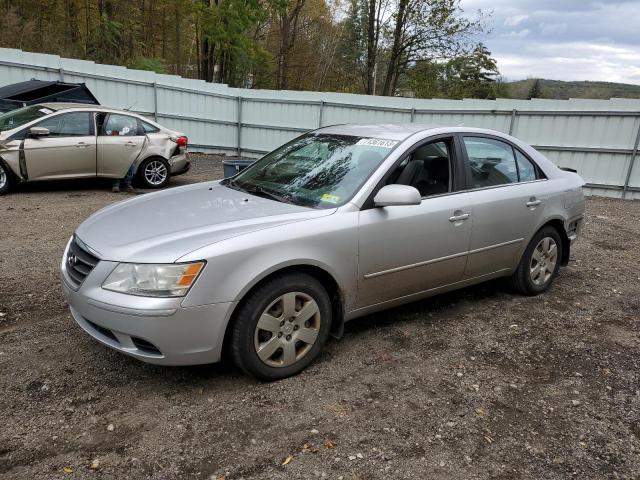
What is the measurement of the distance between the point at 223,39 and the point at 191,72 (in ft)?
40.1

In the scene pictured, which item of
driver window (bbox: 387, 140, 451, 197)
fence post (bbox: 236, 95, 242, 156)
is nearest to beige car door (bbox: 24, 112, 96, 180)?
driver window (bbox: 387, 140, 451, 197)

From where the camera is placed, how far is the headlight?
2764 mm

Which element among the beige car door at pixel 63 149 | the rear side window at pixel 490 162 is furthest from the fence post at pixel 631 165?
the beige car door at pixel 63 149

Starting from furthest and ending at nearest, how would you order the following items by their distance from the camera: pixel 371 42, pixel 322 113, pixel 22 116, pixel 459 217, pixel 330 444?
1. pixel 371 42
2. pixel 322 113
3. pixel 22 116
4. pixel 459 217
5. pixel 330 444

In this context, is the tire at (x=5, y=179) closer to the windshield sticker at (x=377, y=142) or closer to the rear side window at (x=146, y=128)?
the rear side window at (x=146, y=128)

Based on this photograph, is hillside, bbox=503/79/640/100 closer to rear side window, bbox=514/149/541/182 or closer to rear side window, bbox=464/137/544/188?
rear side window, bbox=514/149/541/182

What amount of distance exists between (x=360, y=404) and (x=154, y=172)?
798 centimetres

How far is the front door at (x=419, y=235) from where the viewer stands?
3490 millimetres

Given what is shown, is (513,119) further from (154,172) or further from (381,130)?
(381,130)

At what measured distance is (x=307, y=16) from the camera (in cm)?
4044

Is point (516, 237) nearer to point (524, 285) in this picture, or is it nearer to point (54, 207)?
point (524, 285)

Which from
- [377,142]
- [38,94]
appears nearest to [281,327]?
[377,142]

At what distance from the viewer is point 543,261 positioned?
4.88 metres

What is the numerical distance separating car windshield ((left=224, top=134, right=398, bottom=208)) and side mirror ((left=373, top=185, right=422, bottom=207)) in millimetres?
203
